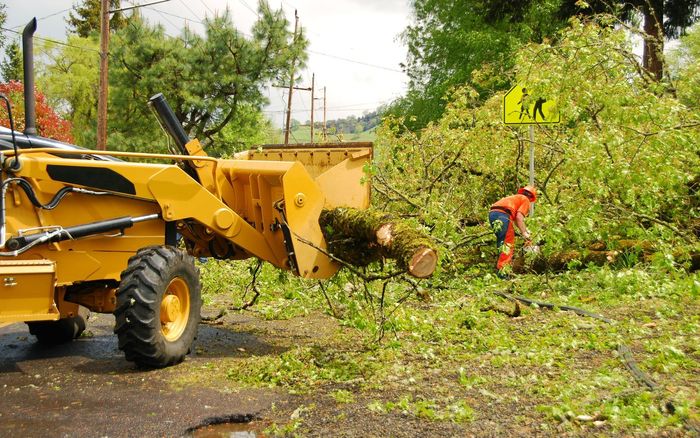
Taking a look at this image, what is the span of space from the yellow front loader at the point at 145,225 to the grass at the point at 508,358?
75cm

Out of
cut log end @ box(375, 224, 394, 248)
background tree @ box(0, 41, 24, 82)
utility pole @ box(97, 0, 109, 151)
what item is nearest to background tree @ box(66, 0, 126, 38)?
background tree @ box(0, 41, 24, 82)

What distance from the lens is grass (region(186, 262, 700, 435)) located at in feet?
13.7

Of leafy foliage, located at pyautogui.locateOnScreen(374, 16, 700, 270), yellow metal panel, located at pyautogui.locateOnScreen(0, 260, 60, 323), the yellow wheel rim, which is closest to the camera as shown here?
yellow metal panel, located at pyautogui.locateOnScreen(0, 260, 60, 323)

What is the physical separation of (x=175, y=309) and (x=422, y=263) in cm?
223

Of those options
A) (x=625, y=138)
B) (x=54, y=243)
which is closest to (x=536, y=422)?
(x=54, y=243)

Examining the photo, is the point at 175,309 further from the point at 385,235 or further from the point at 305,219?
the point at 385,235

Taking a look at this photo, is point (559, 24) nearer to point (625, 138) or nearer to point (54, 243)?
point (625, 138)

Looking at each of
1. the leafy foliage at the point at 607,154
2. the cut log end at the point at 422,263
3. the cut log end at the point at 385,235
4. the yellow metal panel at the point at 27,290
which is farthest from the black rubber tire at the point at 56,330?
the cut log end at the point at 422,263

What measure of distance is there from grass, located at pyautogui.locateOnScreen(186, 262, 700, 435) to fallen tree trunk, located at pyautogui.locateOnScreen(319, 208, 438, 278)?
2.02ft

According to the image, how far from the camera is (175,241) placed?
644cm

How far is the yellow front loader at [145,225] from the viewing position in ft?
17.8

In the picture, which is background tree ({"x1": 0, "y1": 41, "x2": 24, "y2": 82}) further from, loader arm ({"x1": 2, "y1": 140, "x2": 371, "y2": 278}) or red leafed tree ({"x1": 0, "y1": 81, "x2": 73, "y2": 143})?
loader arm ({"x1": 2, "y1": 140, "x2": 371, "y2": 278})

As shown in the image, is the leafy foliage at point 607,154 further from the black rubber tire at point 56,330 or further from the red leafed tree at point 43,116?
the red leafed tree at point 43,116

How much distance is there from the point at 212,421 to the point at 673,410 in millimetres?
2795
